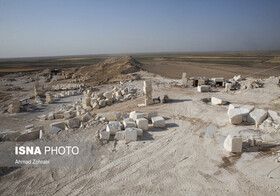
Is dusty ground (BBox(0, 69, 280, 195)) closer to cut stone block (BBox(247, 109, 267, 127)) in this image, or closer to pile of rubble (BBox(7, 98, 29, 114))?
cut stone block (BBox(247, 109, 267, 127))

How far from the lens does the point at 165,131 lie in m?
7.68

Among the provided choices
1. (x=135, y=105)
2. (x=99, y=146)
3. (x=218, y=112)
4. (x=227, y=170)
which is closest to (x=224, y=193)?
(x=227, y=170)

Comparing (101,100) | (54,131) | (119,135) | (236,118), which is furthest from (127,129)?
(101,100)

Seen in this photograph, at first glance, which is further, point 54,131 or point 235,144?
point 54,131

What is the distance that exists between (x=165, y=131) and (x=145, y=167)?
8.33 feet

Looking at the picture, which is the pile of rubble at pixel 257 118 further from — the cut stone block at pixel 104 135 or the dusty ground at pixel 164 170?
the cut stone block at pixel 104 135

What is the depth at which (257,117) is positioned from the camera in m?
7.61

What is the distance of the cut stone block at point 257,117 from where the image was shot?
7509mm

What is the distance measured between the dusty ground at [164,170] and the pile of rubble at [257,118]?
32 cm

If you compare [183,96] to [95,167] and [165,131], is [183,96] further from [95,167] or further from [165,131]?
[95,167]

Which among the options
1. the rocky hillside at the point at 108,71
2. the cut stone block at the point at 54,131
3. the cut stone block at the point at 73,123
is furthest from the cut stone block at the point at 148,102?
the rocky hillside at the point at 108,71

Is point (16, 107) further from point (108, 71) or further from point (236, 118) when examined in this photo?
point (108, 71)

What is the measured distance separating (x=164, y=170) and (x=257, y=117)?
4882 mm

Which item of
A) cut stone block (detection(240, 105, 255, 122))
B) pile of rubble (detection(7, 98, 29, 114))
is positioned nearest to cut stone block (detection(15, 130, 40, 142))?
pile of rubble (detection(7, 98, 29, 114))
